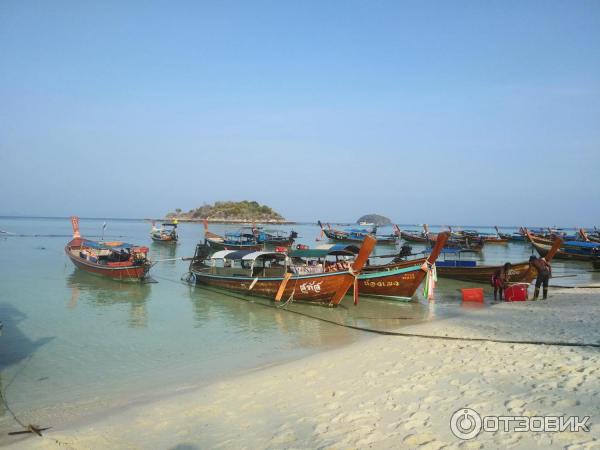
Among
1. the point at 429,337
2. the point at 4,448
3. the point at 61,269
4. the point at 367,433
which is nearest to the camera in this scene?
the point at 367,433

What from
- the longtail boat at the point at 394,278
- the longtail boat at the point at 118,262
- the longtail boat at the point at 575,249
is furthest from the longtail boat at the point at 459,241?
the longtail boat at the point at 118,262

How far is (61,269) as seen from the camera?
90.4ft

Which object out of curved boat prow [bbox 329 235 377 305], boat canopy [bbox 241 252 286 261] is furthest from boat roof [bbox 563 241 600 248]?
boat canopy [bbox 241 252 286 261]

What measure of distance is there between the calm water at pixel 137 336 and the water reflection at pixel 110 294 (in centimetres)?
5

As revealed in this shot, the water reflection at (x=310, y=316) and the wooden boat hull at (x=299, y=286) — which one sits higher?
the wooden boat hull at (x=299, y=286)

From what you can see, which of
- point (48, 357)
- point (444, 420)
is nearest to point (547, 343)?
point (444, 420)

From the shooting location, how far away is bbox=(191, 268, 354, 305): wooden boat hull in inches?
602

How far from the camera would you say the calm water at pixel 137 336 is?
7.95 meters

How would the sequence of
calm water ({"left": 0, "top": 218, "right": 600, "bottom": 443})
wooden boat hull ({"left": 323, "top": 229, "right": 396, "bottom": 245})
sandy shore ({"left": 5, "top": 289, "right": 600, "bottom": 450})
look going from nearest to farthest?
sandy shore ({"left": 5, "top": 289, "right": 600, "bottom": 450}) → calm water ({"left": 0, "top": 218, "right": 600, "bottom": 443}) → wooden boat hull ({"left": 323, "top": 229, "right": 396, "bottom": 245})

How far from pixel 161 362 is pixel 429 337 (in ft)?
20.2

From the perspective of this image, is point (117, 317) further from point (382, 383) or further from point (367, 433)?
point (367, 433)

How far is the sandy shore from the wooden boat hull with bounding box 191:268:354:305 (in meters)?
6.51

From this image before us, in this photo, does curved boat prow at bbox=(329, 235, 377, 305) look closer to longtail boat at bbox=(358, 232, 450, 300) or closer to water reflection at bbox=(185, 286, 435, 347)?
water reflection at bbox=(185, 286, 435, 347)

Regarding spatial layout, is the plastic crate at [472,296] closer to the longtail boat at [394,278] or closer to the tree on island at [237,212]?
the longtail boat at [394,278]
